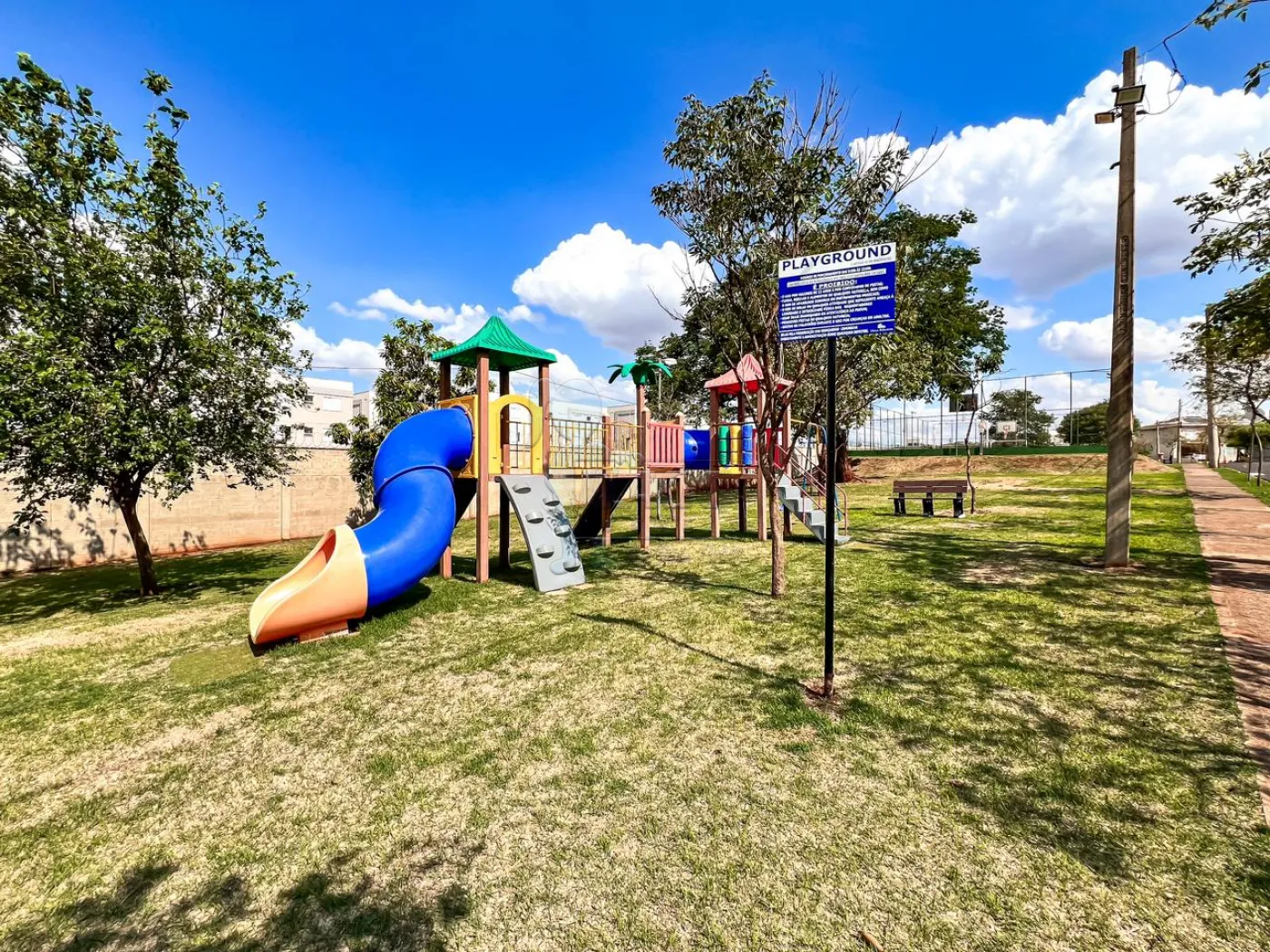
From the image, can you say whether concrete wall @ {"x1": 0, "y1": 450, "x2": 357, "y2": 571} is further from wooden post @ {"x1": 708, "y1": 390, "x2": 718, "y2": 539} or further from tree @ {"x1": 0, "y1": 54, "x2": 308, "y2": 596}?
wooden post @ {"x1": 708, "y1": 390, "x2": 718, "y2": 539}

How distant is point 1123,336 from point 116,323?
557 inches

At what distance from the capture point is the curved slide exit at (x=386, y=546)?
596 centimetres

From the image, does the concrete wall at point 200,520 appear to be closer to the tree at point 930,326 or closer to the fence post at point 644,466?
the fence post at point 644,466

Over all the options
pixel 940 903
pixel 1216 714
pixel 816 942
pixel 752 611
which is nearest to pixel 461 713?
pixel 816 942

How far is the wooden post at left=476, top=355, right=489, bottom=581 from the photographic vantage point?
898 cm

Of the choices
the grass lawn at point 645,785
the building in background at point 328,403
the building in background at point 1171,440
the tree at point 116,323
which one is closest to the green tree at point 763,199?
the grass lawn at point 645,785

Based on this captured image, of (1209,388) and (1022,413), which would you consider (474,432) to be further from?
(1022,413)

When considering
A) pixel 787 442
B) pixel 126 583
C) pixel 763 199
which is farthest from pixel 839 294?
pixel 126 583

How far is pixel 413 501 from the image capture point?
7387 millimetres

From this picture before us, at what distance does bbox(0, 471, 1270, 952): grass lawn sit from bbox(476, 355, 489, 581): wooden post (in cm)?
257

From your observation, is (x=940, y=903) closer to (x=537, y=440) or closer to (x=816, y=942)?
(x=816, y=942)

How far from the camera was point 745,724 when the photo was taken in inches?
160

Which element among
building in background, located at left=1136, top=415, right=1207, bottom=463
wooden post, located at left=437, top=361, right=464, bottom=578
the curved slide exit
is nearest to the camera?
the curved slide exit

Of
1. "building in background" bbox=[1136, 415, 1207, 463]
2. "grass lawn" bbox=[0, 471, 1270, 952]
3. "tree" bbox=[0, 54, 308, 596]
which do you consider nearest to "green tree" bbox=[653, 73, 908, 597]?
"grass lawn" bbox=[0, 471, 1270, 952]
